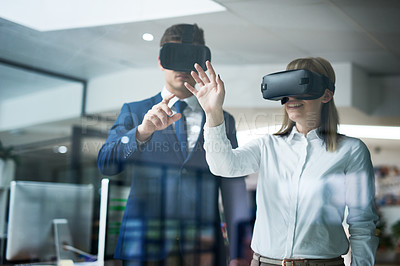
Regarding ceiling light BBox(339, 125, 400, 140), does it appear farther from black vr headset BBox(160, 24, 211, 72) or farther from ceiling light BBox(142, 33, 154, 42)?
ceiling light BBox(142, 33, 154, 42)

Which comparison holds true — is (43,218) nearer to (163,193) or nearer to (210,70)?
(163,193)

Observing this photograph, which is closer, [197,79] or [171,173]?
[197,79]

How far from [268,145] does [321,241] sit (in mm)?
404

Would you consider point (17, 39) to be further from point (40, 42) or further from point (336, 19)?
point (336, 19)

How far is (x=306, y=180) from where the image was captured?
1654 mm

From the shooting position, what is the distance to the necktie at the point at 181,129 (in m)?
1.95

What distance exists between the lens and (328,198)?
1624 millimetres

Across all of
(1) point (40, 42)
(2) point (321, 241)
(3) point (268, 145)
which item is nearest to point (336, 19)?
(3) point (268, 145)

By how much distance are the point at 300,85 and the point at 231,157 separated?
0.37 m

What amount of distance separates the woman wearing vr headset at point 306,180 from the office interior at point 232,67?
43 millimetres

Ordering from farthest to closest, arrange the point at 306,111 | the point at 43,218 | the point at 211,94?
the point at 43,218 → the point at 211,94 → the point at 306,111

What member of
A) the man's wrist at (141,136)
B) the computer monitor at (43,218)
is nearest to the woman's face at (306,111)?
the man's wrist at (141,136)

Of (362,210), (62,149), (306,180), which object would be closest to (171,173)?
(306,180)

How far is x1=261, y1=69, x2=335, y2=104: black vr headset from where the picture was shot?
1685mm
